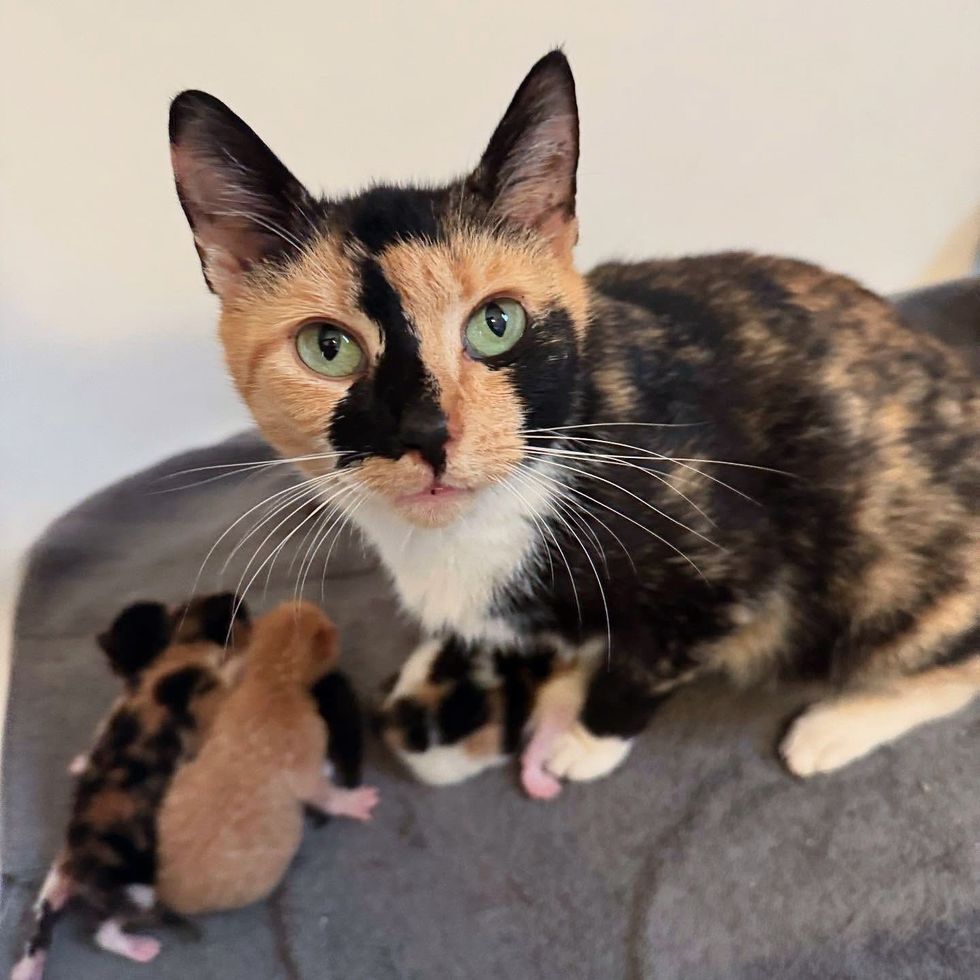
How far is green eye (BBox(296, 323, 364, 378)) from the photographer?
75cm

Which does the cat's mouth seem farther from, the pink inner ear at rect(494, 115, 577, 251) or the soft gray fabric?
the soft gray fabric

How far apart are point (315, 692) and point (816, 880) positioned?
0.63m

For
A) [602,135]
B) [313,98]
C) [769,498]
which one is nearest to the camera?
[769,498]

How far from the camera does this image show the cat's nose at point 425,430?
688 mm

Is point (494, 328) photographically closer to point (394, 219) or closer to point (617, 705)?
point (394, 219)

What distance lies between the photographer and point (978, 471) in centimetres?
94

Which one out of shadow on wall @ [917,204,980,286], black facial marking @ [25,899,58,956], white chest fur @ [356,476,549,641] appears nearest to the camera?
white chest fur @ [356,476,549,641]

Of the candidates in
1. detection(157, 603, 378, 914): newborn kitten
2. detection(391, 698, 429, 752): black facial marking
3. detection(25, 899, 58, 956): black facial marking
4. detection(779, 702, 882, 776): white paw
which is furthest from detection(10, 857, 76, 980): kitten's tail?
detection(779, 702, 882, 776): white paw

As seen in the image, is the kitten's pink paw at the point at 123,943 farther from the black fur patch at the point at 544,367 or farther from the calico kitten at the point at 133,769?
the black fur patch at the point at 544,367

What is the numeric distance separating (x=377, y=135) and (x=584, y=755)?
0.94 meters

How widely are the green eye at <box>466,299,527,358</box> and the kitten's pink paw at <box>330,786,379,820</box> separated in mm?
624

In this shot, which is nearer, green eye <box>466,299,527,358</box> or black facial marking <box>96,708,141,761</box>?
green eye <box>466,299,527,358</box>

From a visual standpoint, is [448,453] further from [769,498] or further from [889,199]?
[889,199]

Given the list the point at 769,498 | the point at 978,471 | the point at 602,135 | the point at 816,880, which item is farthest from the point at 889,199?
the point at 816,880
